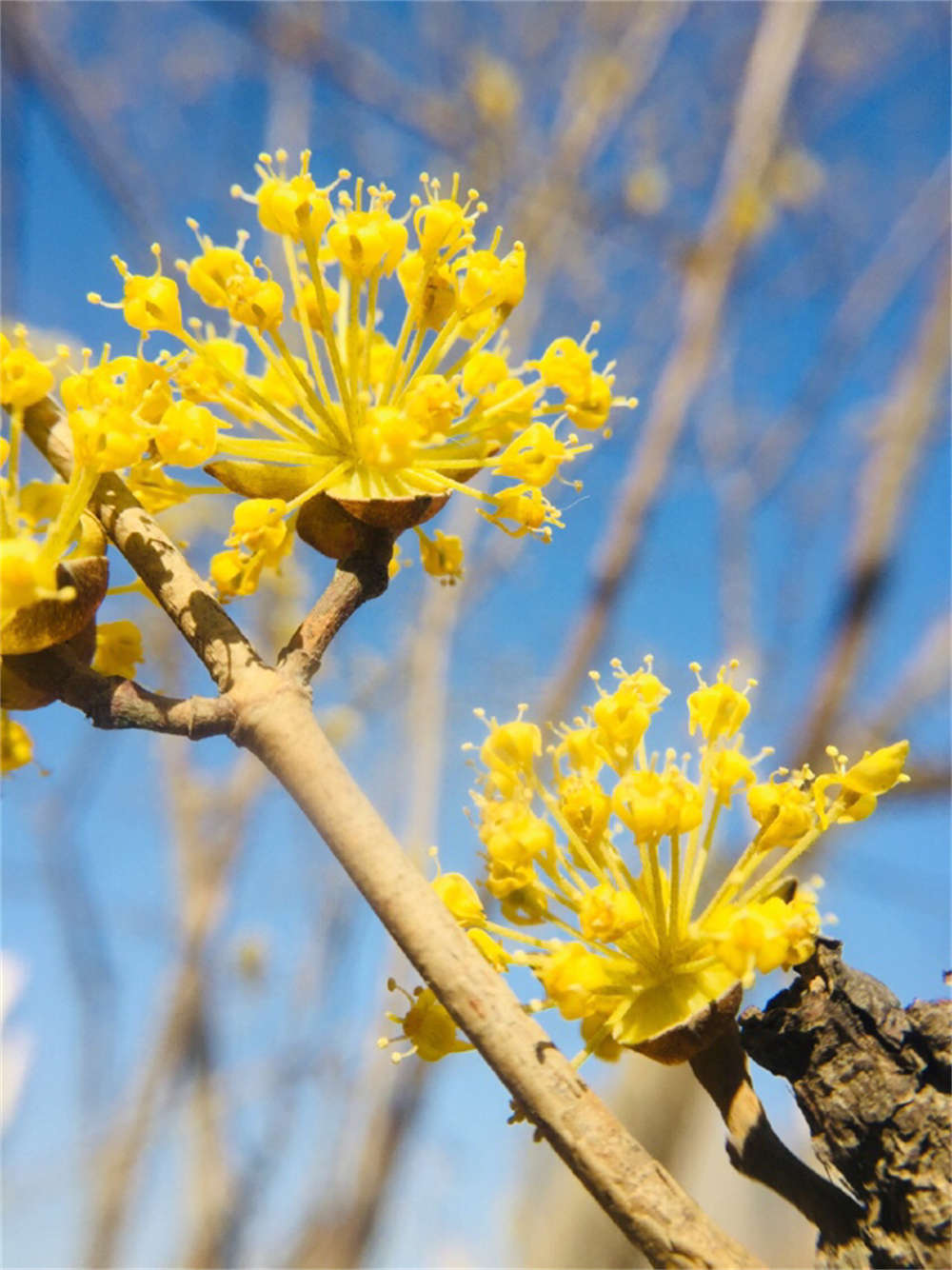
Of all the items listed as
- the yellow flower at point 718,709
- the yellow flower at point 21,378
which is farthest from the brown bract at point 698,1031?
the yellow flower at point 21,378

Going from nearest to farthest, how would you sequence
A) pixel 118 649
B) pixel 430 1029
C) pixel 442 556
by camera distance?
pixel 430 1029, pixel 118 649, pixel 442 556

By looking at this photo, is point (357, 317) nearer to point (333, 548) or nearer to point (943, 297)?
point (333, 548)

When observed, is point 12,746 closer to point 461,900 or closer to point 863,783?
point 461,900

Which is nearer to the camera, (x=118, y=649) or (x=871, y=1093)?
(x=871, y=1093)

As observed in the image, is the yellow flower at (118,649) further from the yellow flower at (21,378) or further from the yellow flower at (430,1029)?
the yellow flower at (430,1029)

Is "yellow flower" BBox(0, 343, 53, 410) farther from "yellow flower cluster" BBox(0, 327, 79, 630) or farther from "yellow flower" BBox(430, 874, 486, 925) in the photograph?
"yellow flower" BBox(430, 874, 486, 925)

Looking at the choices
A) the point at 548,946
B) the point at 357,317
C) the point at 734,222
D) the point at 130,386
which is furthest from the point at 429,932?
the point at 734,222

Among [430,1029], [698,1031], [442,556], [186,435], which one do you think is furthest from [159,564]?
[698,1031]
